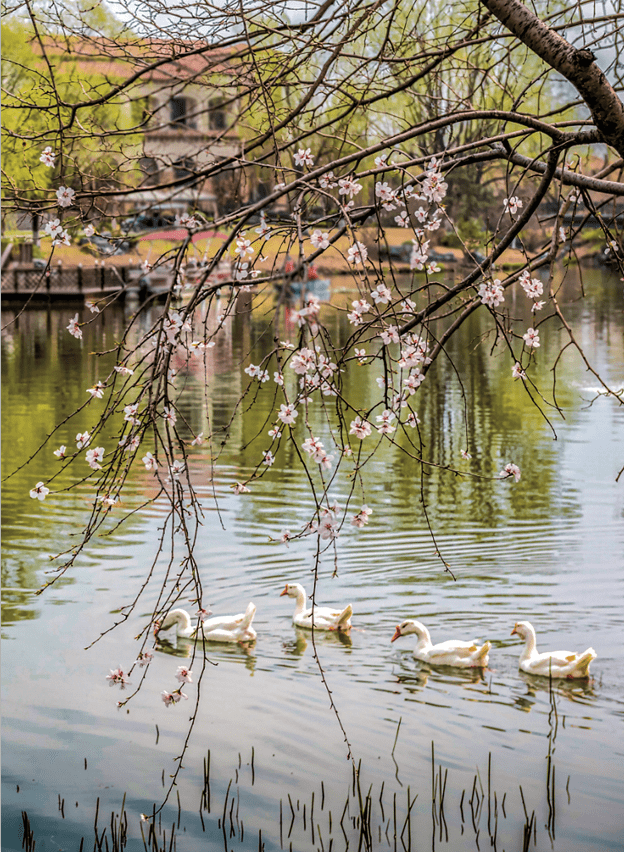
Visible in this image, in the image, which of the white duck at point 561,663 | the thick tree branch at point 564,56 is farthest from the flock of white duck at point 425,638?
the thick tree branch at point 564,56

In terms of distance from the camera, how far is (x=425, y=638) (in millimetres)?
8367

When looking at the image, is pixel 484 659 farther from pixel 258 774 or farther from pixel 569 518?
pixel 569 518

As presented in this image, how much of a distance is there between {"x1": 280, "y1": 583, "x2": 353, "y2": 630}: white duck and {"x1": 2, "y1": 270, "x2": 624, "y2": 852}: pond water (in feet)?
0.40

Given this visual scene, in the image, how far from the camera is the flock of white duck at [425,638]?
7863 mm

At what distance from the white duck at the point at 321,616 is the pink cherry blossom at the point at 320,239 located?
4.78 meters

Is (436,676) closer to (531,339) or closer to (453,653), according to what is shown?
(453,653)

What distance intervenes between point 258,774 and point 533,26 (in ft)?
14.7

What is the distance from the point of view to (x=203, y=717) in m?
7.48

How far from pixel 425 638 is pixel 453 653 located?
11.7 inches

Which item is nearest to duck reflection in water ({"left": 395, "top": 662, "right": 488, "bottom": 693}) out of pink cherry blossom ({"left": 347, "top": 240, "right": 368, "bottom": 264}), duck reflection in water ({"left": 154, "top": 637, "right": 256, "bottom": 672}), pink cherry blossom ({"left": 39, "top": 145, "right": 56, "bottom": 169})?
duck reflection in water ({"left": 154, "top": 637, "right": 256, "bottom": 672})

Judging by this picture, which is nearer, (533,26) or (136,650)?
(533,26)

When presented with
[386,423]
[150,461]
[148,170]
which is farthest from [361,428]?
[148,170]

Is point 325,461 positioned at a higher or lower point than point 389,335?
lower

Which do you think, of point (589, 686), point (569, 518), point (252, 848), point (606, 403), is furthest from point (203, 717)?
point (606, 403)
